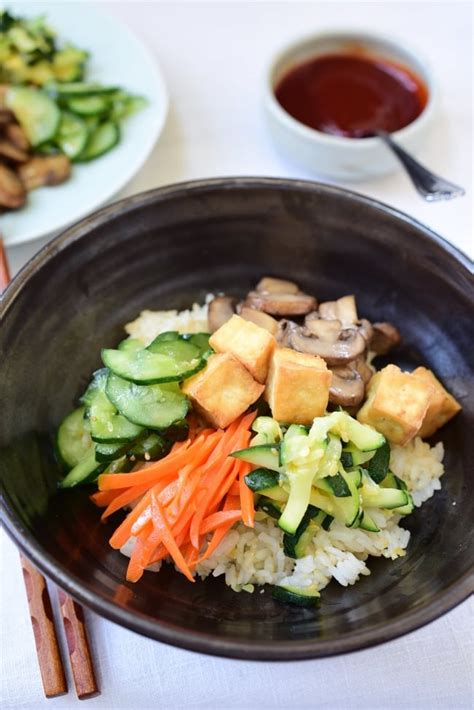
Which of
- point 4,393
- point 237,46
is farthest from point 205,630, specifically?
point 237,46

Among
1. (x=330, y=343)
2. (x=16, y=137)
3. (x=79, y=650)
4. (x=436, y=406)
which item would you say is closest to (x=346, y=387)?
(x=330, y=343)

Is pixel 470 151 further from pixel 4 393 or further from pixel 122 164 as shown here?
pixel 4 393

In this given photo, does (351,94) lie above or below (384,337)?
above

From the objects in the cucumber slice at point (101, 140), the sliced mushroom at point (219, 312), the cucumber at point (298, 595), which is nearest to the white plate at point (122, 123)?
the cucumber slice at point (101, 140)

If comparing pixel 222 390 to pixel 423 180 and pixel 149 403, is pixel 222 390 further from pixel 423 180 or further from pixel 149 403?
pixel 423 180

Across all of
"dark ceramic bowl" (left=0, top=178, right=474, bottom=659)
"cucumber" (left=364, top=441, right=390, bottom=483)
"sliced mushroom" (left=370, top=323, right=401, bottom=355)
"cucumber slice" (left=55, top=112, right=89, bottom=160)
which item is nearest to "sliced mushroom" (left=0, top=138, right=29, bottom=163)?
"cucumber slice" (left=55, top=112, right=89, bottom=160)

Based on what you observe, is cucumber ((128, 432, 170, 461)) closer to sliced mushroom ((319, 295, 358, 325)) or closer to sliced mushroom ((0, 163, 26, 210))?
sliced mushroom ((319, 295, 358, 325))
